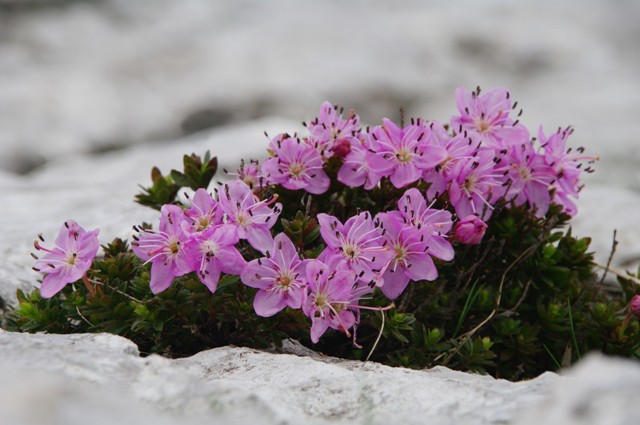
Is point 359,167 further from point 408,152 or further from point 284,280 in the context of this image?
point 284,280

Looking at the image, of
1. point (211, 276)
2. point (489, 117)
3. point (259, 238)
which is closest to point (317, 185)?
point (259, 238)

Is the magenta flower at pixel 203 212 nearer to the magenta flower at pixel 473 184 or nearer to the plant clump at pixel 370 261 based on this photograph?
the plant clump at pixel 370 261

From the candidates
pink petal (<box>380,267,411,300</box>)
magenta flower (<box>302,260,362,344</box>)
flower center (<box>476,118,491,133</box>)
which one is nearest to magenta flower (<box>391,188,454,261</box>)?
pink petal (<box>380,267,411,300</box>)

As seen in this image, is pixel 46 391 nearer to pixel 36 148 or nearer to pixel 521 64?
pixel 36 148

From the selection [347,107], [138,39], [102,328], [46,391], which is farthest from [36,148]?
[46,391]

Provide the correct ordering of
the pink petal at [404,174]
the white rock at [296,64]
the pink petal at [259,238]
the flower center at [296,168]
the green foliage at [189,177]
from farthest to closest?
the white rock at [296,64]
the green foliage at [189,177]
the flower center at [296,168]
the pink petal at [404,174]
the pink petal at [259,238]

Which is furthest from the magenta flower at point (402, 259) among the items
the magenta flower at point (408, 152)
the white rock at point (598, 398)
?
the white rock at point (598, 398)
